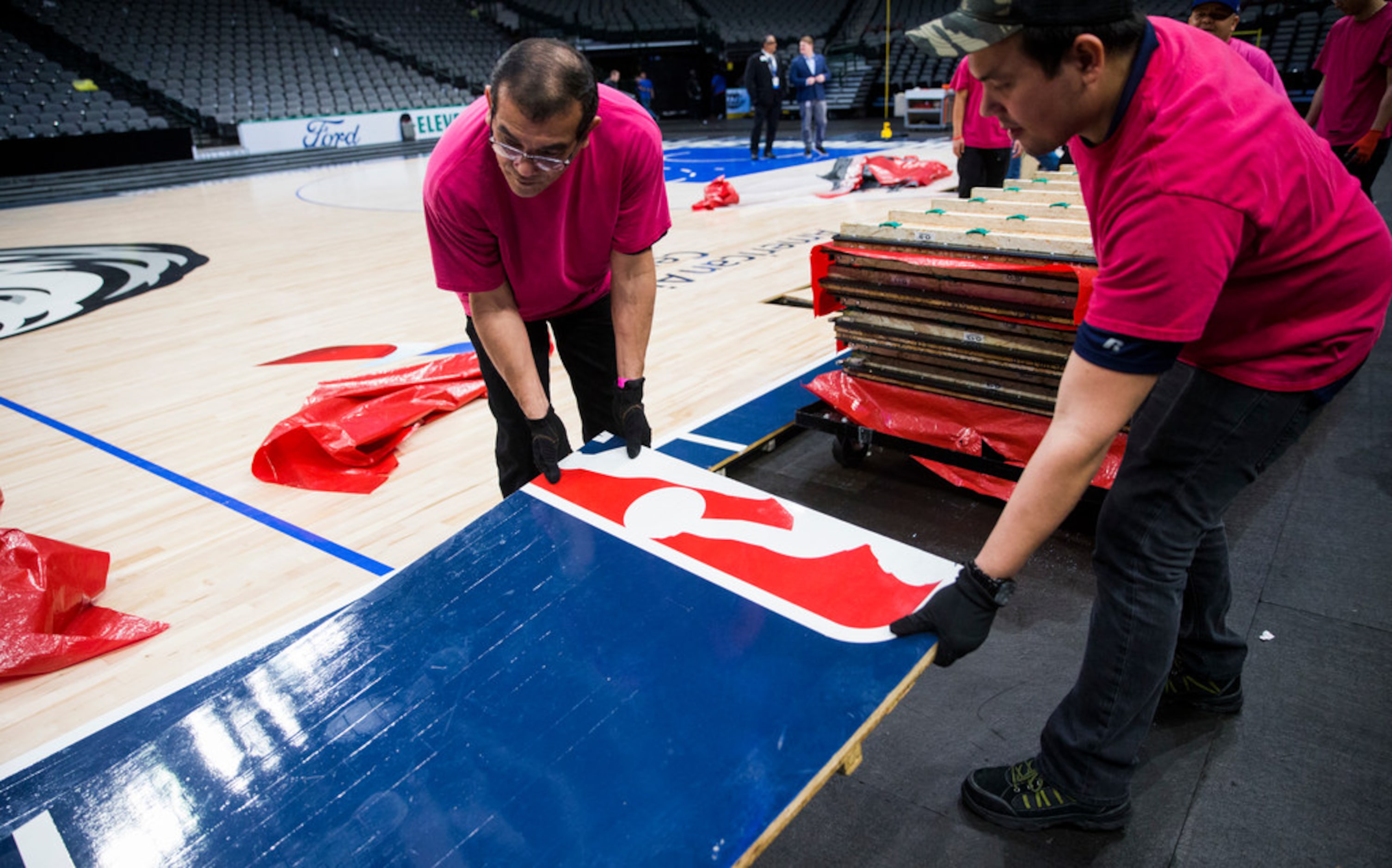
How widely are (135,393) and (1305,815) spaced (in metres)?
4.51

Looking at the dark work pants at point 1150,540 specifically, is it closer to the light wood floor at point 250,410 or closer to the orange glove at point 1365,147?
the light wood floor at point 250,410

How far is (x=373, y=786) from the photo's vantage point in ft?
4.08

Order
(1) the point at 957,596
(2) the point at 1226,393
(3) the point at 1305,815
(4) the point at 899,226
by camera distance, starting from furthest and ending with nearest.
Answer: (4) the point at 899,226
(3) the point at 1305,815
(1) the point at 957,596
(2) the point at 1226,393

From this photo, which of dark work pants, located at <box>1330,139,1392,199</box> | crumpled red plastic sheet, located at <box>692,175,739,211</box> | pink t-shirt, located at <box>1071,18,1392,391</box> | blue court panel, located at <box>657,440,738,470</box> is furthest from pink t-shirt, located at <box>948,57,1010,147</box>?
pink t-shirt, located at <box>1071,18,1392,391</box>

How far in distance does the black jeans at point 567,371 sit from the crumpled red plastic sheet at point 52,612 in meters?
1.00

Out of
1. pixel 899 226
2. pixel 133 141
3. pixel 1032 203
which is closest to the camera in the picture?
pixel 899 226

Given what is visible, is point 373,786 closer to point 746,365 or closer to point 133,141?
point 746,365

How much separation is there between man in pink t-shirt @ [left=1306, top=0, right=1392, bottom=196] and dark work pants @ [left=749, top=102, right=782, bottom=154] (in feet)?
27.1

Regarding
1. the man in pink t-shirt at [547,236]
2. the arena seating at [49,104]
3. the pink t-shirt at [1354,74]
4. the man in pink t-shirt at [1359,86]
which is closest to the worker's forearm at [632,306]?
the man in pink t-shirt at [547,236]

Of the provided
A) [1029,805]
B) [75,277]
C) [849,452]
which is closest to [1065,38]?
[1029,805]

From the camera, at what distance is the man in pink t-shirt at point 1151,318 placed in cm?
94

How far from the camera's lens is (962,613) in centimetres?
127

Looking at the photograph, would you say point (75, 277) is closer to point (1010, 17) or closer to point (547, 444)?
point (547, 444)

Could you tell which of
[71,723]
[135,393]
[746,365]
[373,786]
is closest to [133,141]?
[135,393]
